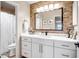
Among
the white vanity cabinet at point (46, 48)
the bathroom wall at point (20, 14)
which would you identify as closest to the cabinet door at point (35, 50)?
the white vanity cabinet at point (46, 48)

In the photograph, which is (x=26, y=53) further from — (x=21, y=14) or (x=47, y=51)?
(x=21, y=14)

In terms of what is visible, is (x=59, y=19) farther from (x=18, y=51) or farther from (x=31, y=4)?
(x=18, y=51)

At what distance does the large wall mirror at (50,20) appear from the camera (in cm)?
322

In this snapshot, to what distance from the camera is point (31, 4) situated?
4230mm

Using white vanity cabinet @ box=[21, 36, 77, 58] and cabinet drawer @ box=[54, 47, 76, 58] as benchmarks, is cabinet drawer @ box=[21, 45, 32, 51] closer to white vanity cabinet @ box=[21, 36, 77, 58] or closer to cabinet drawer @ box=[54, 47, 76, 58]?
white vanity cabinet @ box=[21, 36, 77, 58]

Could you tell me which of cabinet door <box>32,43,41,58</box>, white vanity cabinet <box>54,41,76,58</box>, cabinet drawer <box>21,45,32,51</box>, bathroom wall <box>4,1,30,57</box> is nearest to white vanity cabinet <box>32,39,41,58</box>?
cabinet door <box>32,43,41,58</box>

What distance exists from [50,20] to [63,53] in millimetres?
1448

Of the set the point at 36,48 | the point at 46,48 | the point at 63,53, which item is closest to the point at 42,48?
the point at 46,48

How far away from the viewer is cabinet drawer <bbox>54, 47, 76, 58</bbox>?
2113mm

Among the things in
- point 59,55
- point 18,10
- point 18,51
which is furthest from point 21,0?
point 59,55

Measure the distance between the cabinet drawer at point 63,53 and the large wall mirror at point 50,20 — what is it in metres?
0.94

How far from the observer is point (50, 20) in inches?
135

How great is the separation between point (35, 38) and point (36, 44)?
0.62 feet

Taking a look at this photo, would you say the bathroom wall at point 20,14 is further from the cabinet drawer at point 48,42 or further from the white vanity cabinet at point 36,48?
the cabinet drawer at point 48,42
